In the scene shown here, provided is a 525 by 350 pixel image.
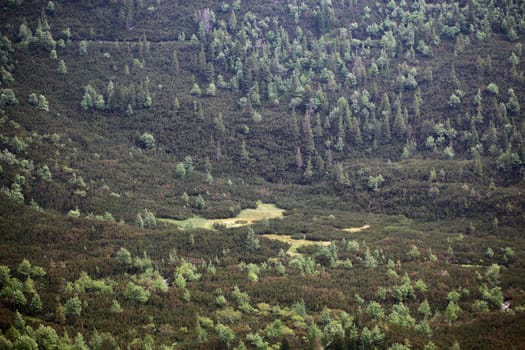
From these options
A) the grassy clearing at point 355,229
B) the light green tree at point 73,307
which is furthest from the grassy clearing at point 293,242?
the light green tree at point 73,307

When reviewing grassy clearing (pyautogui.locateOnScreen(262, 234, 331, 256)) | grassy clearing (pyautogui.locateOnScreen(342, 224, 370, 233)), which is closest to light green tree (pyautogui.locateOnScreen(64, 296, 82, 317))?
Answer: grassy clearing (pyautogui.locateOnScreen(262, 234, 331, 256))

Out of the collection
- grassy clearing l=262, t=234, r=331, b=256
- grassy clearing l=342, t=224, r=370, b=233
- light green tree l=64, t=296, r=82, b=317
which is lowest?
grassy clearing l=342, t=224, r=370, b=233

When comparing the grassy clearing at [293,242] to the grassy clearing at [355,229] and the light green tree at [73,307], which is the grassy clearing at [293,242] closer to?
the grassy clearing at [355,229]

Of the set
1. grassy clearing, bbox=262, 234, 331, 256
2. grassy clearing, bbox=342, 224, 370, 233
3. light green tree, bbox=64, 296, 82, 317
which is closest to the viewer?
light green tree, bbox=64, 296, 82, 317

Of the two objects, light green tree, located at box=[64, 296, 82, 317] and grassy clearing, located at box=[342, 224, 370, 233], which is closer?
light green tree, located at box=[64, 296, 82, 317]

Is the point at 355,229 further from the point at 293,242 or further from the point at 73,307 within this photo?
the point at 73,307

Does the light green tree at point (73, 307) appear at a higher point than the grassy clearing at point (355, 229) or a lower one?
higher

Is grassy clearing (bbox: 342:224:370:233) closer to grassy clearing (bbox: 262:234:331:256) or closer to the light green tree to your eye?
grassy clearing (bbox: 262:234:331:256)

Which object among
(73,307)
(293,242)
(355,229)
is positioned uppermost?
(73,307)

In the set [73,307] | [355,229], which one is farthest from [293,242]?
[73,307]

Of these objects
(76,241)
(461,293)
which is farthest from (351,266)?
(76,241)

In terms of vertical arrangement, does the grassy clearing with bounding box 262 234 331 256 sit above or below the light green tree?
below

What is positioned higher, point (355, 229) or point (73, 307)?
point (73, 307)
